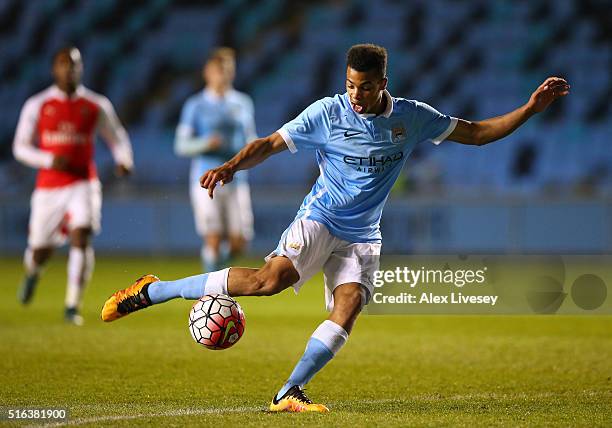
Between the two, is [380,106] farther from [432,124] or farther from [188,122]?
[188,122]

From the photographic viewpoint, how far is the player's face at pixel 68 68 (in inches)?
356

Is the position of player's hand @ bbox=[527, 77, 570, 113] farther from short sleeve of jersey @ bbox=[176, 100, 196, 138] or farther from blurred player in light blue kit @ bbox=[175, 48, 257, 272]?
short sleeve of jersey @ bbox=[176, 100, 196, 138]

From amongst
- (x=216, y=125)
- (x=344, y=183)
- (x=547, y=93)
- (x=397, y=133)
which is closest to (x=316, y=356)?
(x=344, y=183)

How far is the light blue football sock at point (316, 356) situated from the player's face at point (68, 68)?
4.86 m

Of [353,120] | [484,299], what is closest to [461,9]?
[484,299]

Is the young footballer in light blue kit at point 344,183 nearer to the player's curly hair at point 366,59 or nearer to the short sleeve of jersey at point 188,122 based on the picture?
the player's curly hair at point 366,59

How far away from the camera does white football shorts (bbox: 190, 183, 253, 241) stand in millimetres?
10828

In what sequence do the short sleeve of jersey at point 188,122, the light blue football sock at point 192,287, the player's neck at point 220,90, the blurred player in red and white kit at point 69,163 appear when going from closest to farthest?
the light blue football sock at point 192,287 → the blurred player in red and white kit at point 69,163 → the short sleeve of jersey at point 188,122 → the player's neck at point 220,90

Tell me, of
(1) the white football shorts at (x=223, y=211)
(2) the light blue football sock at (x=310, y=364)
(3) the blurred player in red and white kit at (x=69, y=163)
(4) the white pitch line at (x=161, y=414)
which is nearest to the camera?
(4) the white pitch line at (x=161, y=414)

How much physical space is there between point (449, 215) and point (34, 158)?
7908 mm

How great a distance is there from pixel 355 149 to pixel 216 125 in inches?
230

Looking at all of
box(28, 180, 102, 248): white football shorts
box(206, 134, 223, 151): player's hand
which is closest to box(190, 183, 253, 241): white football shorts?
box(206, 134, 223, 151): player's hand

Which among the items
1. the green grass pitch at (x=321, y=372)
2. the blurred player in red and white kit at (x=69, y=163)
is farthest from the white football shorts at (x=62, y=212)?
the green grass pitch at (x=321, y=372)

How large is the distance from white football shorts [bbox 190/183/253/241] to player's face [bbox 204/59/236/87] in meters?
1.09
